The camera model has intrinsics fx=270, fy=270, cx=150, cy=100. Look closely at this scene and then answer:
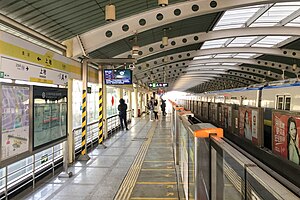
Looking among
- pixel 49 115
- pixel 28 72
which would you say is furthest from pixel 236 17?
pixel 28 72

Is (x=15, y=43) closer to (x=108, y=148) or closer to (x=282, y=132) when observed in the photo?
(x=282, y=132)

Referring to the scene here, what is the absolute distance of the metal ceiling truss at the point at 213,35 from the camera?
11562 mm

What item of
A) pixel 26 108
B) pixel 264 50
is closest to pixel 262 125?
pixel 26 108

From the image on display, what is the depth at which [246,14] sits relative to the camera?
11.0 meters

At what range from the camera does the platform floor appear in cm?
486

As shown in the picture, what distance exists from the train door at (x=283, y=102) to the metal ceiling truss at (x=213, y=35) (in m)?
6.60

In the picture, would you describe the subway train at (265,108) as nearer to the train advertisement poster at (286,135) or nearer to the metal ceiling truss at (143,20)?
the train advertisement poster at (286,135)

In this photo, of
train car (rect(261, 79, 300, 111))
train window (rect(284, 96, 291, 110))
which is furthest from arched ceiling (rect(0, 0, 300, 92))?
train window (rect(284, 96, 291, 110))

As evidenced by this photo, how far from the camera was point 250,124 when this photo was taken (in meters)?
6.59

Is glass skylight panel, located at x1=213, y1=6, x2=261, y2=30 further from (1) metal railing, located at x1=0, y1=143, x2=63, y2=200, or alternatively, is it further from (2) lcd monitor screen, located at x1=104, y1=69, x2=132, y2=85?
(1) metal railing, located at x1=0, y1=143, x2=63, y2=200

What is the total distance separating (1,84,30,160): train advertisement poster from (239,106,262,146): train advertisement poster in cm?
473

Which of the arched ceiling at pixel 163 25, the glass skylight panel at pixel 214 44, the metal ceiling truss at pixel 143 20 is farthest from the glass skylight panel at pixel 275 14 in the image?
the metal ceiling truss at pixel 143 20

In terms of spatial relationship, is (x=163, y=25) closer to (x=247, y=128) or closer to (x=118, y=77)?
(x=118, y=77)

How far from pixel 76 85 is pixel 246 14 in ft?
23.9
